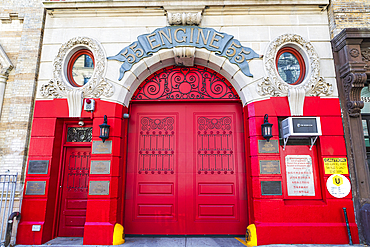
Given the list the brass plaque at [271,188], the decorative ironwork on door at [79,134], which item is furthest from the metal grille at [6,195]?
the brass plaque at [271,188]

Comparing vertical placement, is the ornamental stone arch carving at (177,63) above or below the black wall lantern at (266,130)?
above

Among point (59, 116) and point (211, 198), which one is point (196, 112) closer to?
point (211, 198)

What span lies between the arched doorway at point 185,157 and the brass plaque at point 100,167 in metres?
0.77

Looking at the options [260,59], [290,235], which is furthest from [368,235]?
[260,59]

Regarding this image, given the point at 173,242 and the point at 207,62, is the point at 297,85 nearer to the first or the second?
the point at 207,62

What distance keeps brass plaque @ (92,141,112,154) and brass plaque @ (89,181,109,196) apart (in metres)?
0.82

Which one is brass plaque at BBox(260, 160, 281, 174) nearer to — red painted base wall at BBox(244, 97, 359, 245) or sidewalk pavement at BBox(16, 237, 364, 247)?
red painted base wall at BBox(244, 97, 359, 245)

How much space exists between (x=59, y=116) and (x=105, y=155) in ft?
5.84

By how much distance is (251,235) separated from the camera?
5.49 meters

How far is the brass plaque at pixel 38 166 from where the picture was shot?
5.82 m

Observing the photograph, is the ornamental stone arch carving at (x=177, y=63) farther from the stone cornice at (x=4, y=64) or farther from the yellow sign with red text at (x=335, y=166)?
the stone cornice at (x=4, y=64)

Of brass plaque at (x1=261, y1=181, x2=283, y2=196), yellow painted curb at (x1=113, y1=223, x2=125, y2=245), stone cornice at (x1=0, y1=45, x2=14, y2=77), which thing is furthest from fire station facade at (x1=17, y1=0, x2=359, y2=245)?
stone cornice at (x1=0, y1=45, x2=14, y2=77)

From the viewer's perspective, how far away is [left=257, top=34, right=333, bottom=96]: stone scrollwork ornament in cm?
609

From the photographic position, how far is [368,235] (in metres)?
5.30
